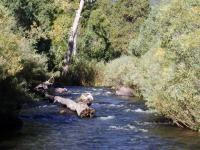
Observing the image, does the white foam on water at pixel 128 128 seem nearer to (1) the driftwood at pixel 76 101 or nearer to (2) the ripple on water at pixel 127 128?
(2) the ripple on water at pixel 127 128

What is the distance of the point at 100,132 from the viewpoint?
2664 cm

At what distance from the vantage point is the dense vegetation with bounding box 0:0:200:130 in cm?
2425

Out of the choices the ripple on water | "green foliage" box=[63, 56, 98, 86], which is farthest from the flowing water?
"green foliage" box=[63, 56, 98, 86]

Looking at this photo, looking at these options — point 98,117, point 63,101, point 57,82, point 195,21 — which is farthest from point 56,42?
point 195,21

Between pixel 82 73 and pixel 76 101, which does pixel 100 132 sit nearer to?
pixel 76 101

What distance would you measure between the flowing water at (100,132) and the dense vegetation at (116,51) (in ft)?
4.43

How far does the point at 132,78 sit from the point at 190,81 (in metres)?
17.9

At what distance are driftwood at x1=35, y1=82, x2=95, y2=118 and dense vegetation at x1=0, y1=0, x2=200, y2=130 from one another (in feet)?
4.75

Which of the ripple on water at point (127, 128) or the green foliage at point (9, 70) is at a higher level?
the green foliage at point (9, 70)

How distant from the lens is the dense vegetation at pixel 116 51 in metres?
24.2

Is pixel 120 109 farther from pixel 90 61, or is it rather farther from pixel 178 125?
pixel 90 61

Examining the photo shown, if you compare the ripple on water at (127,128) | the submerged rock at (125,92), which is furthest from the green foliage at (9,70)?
the submerged rock at (125,92)

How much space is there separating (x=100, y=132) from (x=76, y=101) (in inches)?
413

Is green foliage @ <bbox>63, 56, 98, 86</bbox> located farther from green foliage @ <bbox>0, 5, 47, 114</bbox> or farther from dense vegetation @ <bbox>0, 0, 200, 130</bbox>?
green foliage @ <bbox>0, 5, 47, 114</bbox>
